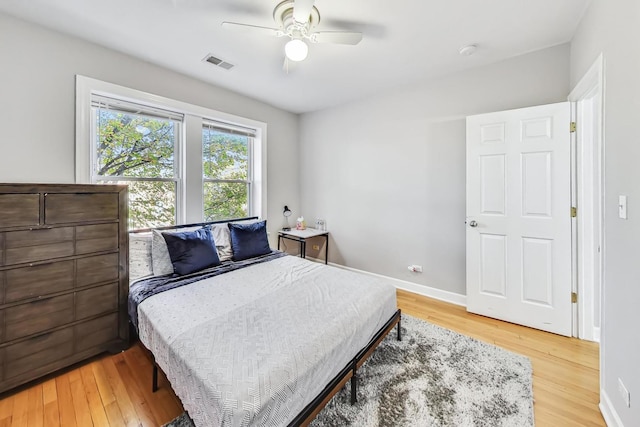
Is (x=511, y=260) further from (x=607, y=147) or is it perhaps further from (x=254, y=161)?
(x=254, y=161)

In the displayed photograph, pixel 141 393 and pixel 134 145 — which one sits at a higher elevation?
pixel 134 145

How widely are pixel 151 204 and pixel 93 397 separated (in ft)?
5.88

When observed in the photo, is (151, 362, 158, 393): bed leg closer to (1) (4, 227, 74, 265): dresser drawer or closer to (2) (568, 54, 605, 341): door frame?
(1) (4, 227, 74, 265): dresser drawer

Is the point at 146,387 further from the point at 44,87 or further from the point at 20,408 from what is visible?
the point at 44,87

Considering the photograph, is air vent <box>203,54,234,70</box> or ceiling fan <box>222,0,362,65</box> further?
air vent <box>203,54,234,70</box>

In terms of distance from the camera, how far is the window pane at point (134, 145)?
250 centimetres

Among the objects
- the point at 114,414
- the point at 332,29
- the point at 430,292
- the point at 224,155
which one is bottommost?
the point at 114,414

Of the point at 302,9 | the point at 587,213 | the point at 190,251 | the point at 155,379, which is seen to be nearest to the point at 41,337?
the point at 155,379

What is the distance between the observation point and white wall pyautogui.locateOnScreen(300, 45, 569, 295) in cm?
264

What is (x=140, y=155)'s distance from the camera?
2.74m

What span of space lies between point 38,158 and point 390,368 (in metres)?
3.19

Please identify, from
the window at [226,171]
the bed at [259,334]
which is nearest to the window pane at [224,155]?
the window at [226,171]

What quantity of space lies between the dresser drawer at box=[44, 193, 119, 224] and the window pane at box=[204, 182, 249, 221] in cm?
126

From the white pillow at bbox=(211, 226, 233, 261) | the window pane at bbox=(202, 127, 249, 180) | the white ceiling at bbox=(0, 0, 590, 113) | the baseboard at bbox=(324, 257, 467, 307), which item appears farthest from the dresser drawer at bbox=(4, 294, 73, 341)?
the baseboard at bbox=(324, 257, 467, 307)
